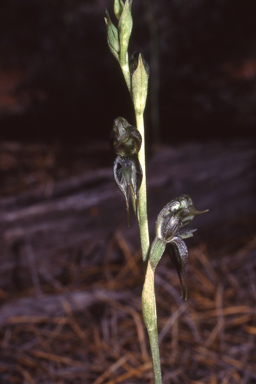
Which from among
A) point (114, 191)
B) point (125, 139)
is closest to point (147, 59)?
point (114, 191)

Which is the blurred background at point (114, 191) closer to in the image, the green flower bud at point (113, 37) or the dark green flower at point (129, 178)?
the dark green flower at point (129, 178)

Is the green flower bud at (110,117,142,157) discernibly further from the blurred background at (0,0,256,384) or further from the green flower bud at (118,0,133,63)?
the blurred background at (0,0,256,384)

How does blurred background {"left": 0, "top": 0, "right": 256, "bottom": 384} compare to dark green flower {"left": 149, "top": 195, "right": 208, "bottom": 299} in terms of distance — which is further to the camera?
blurred background {"left": 0, "top": 0, "right": 256, "bottom": 384}

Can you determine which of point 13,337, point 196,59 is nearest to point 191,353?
point 13,337

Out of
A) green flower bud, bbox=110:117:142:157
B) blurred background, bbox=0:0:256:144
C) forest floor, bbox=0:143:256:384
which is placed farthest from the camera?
blurred background, bbox=0:0:256:144

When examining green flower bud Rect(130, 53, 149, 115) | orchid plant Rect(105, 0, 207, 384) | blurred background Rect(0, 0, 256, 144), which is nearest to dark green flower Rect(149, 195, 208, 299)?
orchid plant Rect(105, 0, 207, 384)

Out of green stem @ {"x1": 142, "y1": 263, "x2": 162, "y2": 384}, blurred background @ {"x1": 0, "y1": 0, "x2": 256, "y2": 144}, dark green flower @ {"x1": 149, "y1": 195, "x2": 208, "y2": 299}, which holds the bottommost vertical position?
green stem @ {"x1": 142, "y1": 263, "x2": 162, "y2": 384}

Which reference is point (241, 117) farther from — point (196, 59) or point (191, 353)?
point (191, 353)

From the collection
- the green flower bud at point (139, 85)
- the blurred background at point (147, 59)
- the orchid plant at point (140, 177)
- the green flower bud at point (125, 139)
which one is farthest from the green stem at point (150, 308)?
the blurred background at point (147, 59)
